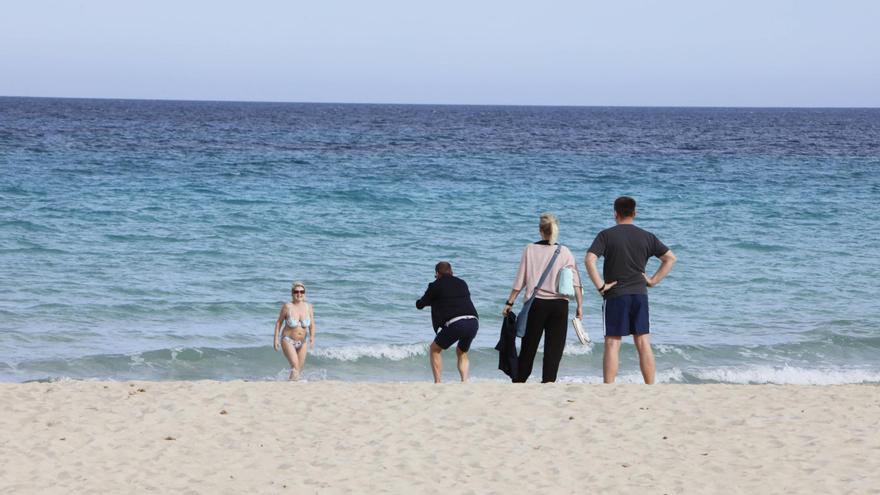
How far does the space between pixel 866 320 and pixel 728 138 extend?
50.1m

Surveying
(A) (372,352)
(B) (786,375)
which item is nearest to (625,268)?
(B) (786,375)

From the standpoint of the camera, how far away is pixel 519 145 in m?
52.4

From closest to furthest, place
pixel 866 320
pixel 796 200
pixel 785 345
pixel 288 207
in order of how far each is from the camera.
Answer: pixel 785 345 < pixel 866 320 < pixel 288 207 < pixel 796 200

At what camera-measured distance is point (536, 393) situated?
8531 millimetres

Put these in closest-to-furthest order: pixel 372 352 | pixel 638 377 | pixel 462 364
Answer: pixel 462 364
pixel 638 377
pixel 372 352

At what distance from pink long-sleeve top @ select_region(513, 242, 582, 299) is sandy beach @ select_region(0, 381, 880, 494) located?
2.59 feet

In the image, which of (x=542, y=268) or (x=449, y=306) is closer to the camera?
(x=542, y=268)

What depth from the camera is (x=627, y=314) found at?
855 centimetres

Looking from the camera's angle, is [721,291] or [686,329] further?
[721,291]

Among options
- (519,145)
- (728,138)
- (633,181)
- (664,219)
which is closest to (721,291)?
(664,219)

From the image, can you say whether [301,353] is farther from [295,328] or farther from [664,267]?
[664,267]

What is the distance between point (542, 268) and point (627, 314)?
76 cm

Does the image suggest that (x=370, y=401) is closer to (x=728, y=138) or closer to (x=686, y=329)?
(x=686, y=329)

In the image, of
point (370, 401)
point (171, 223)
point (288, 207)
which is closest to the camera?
point (370, 401)
